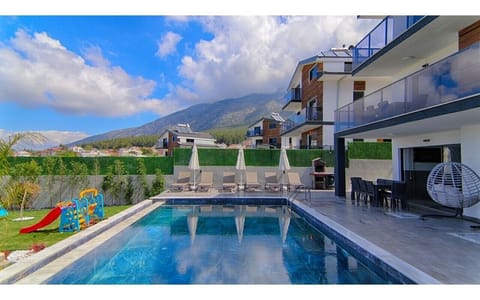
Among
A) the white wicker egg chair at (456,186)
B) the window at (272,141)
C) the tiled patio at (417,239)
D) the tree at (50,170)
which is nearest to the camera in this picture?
the tiled patio at (417,239)

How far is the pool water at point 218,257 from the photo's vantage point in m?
5.00

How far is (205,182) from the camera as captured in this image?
1591 cm

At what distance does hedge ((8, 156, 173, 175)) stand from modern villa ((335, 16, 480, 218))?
942 cm

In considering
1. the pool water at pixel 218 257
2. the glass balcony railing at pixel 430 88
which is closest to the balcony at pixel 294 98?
the glass balcony railing at pixel 430 88

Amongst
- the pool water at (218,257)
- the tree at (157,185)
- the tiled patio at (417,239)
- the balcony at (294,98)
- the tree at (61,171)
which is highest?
the balcony at (294,98)

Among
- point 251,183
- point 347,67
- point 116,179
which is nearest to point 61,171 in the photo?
point 116,179

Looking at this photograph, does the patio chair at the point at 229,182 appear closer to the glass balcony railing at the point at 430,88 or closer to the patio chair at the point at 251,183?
the patio chair at the point at 251,183

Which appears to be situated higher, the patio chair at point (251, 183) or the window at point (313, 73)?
the window at point (313, 73)

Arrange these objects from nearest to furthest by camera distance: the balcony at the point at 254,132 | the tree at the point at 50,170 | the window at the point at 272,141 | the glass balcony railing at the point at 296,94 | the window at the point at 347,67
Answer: the tree at the point at 50,170, the window at the point at 347,67, the glass balcony railing at the point at 296,94, the window at the point at 272,141, the balcony at the point at 254,132

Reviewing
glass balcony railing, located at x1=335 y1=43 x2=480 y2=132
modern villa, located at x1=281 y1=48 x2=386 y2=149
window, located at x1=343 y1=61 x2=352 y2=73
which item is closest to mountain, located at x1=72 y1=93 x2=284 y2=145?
modern villa, located at x1=281 y1=48 x2=386 y2=149

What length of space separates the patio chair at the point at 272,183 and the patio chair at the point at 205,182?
3.07 meters

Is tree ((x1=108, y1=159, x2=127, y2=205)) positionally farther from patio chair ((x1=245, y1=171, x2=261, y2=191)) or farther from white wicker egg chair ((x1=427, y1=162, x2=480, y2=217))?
white wicker egg chair ((x1=427, y1=162, x2=480, y2=217))

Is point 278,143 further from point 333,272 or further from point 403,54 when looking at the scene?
point 333,272

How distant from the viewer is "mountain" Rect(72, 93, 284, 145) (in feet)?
428
